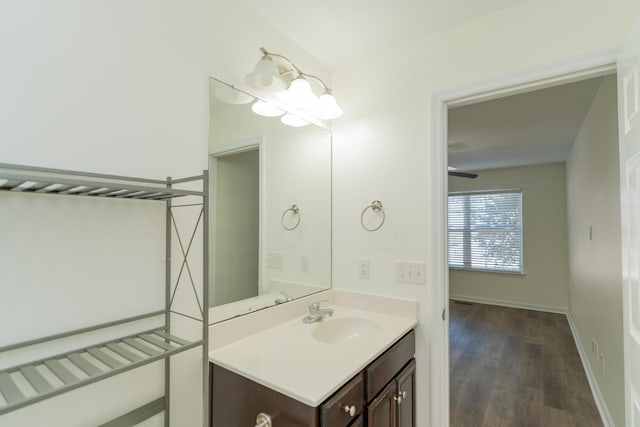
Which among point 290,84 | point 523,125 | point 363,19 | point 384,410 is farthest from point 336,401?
point 523,125

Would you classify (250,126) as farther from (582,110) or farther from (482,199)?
(482,199)

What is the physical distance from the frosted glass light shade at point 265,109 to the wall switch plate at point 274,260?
744 millimetres

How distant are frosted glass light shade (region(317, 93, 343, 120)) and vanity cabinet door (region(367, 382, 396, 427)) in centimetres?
141

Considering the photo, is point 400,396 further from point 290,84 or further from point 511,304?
point 511,304

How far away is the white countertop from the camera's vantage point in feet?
3.26

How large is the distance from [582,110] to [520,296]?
3597 millimetres

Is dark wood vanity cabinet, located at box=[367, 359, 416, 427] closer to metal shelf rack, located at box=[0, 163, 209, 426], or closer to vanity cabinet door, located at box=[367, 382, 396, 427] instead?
vanity cabinet door, located at box=[367, 382, 396, 427]

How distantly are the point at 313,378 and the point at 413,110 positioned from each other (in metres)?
1.43

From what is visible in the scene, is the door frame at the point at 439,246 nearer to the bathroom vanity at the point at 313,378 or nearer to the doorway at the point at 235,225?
the bathroom vanity at the point at 313,378

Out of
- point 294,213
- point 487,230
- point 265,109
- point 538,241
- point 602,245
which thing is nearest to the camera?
point 265,109

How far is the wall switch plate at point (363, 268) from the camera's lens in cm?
184

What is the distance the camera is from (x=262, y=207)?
5.35 feet

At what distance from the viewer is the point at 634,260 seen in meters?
1.01

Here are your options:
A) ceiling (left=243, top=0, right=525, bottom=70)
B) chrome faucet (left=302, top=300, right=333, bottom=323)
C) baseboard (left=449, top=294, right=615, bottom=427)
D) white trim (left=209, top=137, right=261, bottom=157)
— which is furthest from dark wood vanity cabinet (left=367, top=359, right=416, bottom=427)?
ceiling (left=243, top=0, right=525, bottom=70)
